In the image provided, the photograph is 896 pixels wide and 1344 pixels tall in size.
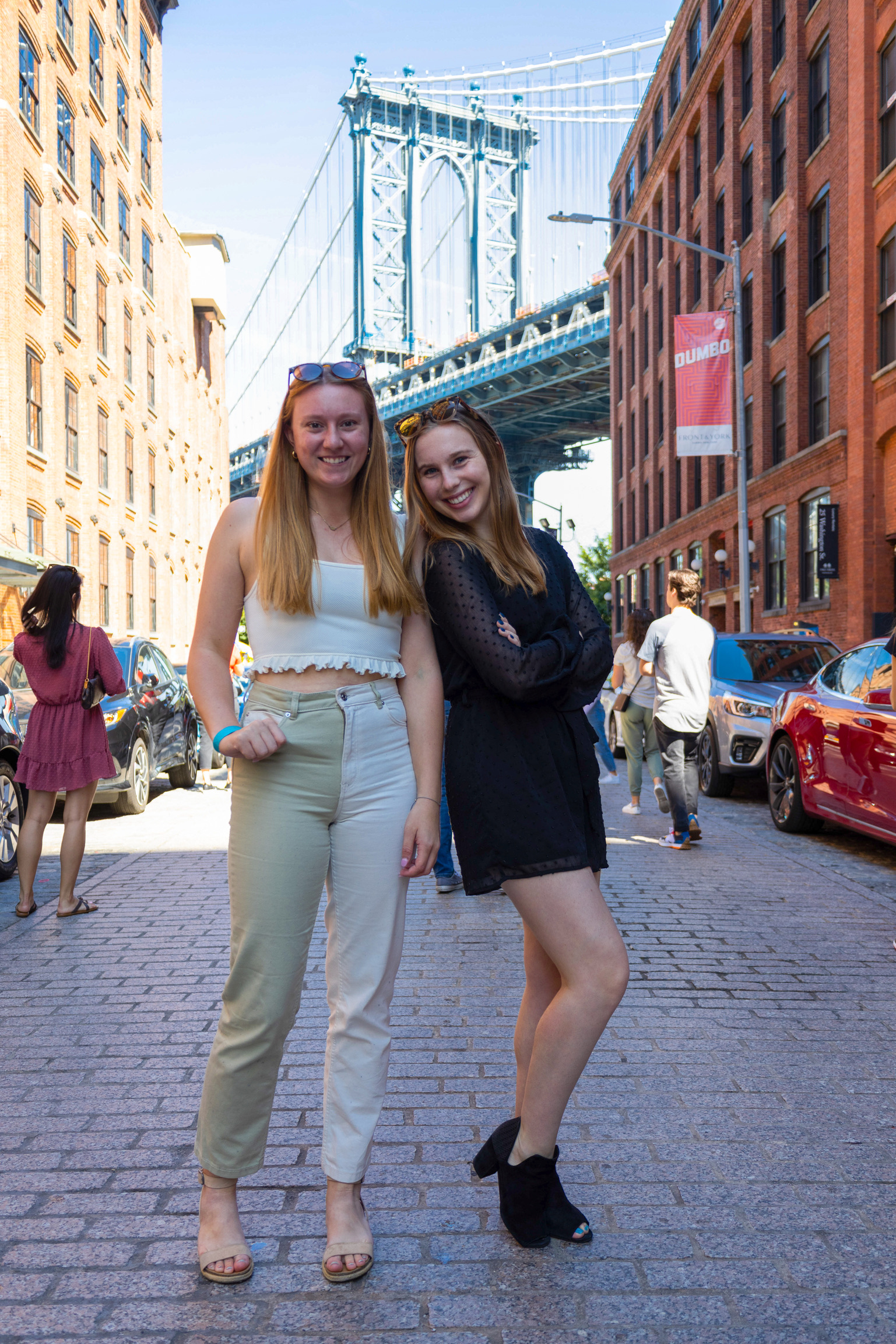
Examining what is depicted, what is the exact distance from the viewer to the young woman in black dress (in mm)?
2514

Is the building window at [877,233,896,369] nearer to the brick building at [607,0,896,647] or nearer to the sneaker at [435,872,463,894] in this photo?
the brick building at [607,0,896,647]

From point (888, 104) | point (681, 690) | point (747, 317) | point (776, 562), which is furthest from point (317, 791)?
point (747, 317)

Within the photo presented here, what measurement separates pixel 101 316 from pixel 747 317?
1585cm

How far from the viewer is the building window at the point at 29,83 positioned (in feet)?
74.7

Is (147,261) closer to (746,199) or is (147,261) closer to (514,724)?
(746,199)

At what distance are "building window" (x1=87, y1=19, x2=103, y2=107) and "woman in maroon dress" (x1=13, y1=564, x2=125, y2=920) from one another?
2647 cm

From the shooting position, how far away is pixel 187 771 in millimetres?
13125

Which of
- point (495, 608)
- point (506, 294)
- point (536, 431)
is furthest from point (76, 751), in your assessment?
point (506, 294)

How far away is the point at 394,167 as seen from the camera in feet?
317

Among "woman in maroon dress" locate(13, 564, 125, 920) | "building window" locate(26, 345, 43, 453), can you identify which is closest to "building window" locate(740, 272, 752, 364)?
"building window" locate(26, 345, 43, 453)

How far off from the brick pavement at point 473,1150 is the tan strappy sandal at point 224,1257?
0.8 inches

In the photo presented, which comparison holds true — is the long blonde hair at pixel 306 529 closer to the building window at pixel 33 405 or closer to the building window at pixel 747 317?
the building window at pixel 33 405

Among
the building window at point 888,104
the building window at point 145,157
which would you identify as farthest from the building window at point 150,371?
the building window at point 888,104

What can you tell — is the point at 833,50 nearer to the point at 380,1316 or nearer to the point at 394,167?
the point at 380,1316
